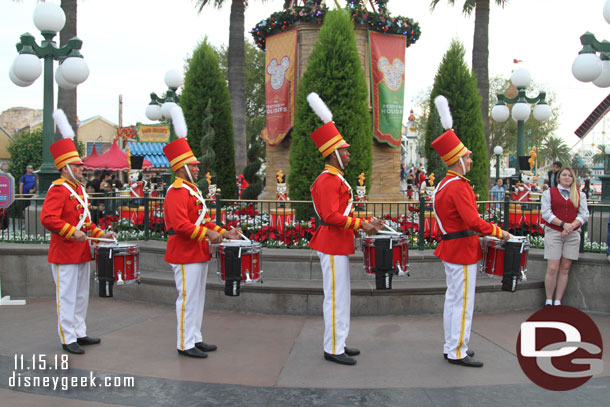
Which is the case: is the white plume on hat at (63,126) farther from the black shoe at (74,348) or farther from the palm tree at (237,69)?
the palm tree at (237,69)

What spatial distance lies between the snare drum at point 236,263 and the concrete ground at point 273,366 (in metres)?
0.78

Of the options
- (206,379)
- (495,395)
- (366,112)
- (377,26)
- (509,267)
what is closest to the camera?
(495,395)

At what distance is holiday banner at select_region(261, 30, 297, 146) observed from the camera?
12.3 m

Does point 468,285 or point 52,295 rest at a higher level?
point 468,285

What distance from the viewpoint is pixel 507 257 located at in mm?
5469

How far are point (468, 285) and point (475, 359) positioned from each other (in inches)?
31.9

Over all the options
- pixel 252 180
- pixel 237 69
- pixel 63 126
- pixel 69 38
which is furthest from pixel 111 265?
pixel 237 69

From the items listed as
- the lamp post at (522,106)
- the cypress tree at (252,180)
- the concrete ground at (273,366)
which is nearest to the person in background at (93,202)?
the concrete ground at (273,366)

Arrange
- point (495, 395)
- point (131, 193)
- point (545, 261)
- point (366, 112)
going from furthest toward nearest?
point (131, 193) < point (366, 112) < point (545, 261) < point (495, 395)

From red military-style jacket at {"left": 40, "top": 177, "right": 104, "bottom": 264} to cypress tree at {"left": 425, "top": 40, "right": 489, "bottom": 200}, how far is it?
8.97m

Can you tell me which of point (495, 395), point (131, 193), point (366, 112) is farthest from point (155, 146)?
point (495, 395)

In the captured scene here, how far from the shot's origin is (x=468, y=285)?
530 centimetres

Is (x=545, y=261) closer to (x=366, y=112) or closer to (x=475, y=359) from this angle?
(x=475, y=359)

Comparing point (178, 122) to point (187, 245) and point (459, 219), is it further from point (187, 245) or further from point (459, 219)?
point (459, 219)
